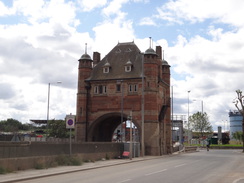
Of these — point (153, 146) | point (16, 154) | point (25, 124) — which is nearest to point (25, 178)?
point (16, 154)

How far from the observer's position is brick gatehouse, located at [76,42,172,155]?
46.0 metres

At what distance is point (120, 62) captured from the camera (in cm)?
5116

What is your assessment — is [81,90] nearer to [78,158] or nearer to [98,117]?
[98,117]

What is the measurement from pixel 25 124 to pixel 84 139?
373ft

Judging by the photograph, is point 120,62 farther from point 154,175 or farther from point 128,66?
point 154,175

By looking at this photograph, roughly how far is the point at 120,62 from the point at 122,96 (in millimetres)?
6918

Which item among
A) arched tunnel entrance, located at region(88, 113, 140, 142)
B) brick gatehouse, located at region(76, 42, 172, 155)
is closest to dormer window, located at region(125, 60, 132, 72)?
brick gatehouse, located at region(76, 42, 172, 155)

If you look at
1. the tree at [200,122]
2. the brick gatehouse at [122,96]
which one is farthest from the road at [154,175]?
the tree at [200,122]

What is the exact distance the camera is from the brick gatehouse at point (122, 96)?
46031mm

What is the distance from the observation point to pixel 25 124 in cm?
15600

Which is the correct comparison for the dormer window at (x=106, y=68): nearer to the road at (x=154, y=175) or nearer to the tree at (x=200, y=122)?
the road at (x=154, y=175)

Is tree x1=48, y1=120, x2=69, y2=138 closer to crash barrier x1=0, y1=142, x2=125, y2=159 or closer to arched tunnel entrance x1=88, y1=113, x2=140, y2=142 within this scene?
arched tunnel entrance x1=88, y1=113, x2=140, y2=142

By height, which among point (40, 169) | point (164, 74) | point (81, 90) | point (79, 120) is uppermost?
point (164, 74)

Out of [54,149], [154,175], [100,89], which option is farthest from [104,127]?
[154,175]
